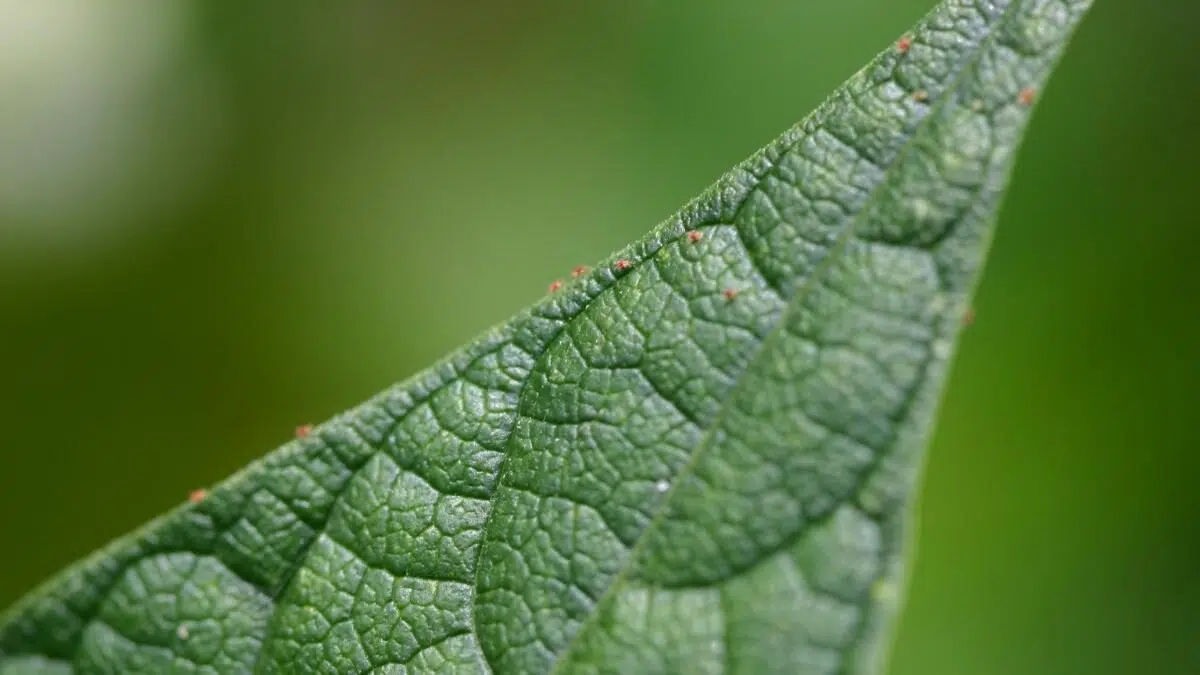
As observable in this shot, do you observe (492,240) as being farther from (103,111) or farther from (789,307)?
(789,307)

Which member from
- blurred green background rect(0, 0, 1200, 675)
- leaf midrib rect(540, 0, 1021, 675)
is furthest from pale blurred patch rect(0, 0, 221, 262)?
leaf midrib rect(540, 0, 1021, 675)

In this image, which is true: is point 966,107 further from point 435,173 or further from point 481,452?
point 435,173

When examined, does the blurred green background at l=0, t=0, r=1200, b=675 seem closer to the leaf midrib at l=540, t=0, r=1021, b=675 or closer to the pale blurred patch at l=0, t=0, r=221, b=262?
the pale blurred patch at l=0, t=0, r=221, b=262

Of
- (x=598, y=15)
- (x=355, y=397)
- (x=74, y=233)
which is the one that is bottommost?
(x=355, y=397)

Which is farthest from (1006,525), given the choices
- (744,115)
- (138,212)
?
(138,212)

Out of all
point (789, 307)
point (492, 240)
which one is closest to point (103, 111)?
point (492, 240)

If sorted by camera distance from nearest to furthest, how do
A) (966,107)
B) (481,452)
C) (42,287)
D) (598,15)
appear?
(966,107), (481,452), (42,287), (598,15)
